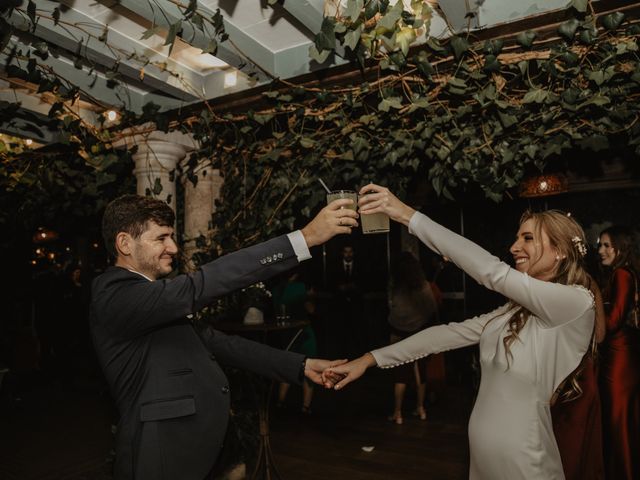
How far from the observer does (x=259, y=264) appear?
1.44m

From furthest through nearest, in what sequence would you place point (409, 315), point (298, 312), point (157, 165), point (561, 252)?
1. point (298, 312)
2. point (409, 315)
3. point (157, 165)
4. point (561, 252)

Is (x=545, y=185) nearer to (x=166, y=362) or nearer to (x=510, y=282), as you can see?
(x=510, y=282)

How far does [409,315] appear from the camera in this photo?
475 centimetres

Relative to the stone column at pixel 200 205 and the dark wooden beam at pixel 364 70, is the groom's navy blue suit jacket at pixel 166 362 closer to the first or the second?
the dark wooden beam at pixel 364 70

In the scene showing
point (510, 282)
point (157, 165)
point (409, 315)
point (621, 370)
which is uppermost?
point (157, 165)

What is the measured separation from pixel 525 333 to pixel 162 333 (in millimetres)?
1278

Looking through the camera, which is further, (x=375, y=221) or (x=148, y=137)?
(x=148, y=137)

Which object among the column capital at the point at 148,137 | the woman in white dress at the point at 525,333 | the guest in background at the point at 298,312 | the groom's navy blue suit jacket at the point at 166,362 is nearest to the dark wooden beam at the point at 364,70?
the column capital at the point at 148,137

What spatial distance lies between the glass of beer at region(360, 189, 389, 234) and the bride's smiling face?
21.4 inches

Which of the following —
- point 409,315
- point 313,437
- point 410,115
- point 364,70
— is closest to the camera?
point 364,70

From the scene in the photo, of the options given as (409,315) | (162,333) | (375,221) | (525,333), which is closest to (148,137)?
(162,333)

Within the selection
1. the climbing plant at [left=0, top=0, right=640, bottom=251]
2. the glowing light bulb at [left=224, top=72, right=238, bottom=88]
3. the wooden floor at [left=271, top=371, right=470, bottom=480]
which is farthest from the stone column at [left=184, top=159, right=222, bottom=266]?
the wooden floor at [left=271, top=371, right=470, bottom=480]

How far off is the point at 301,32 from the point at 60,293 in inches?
279

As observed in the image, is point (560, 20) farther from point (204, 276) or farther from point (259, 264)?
point (204, 276)
